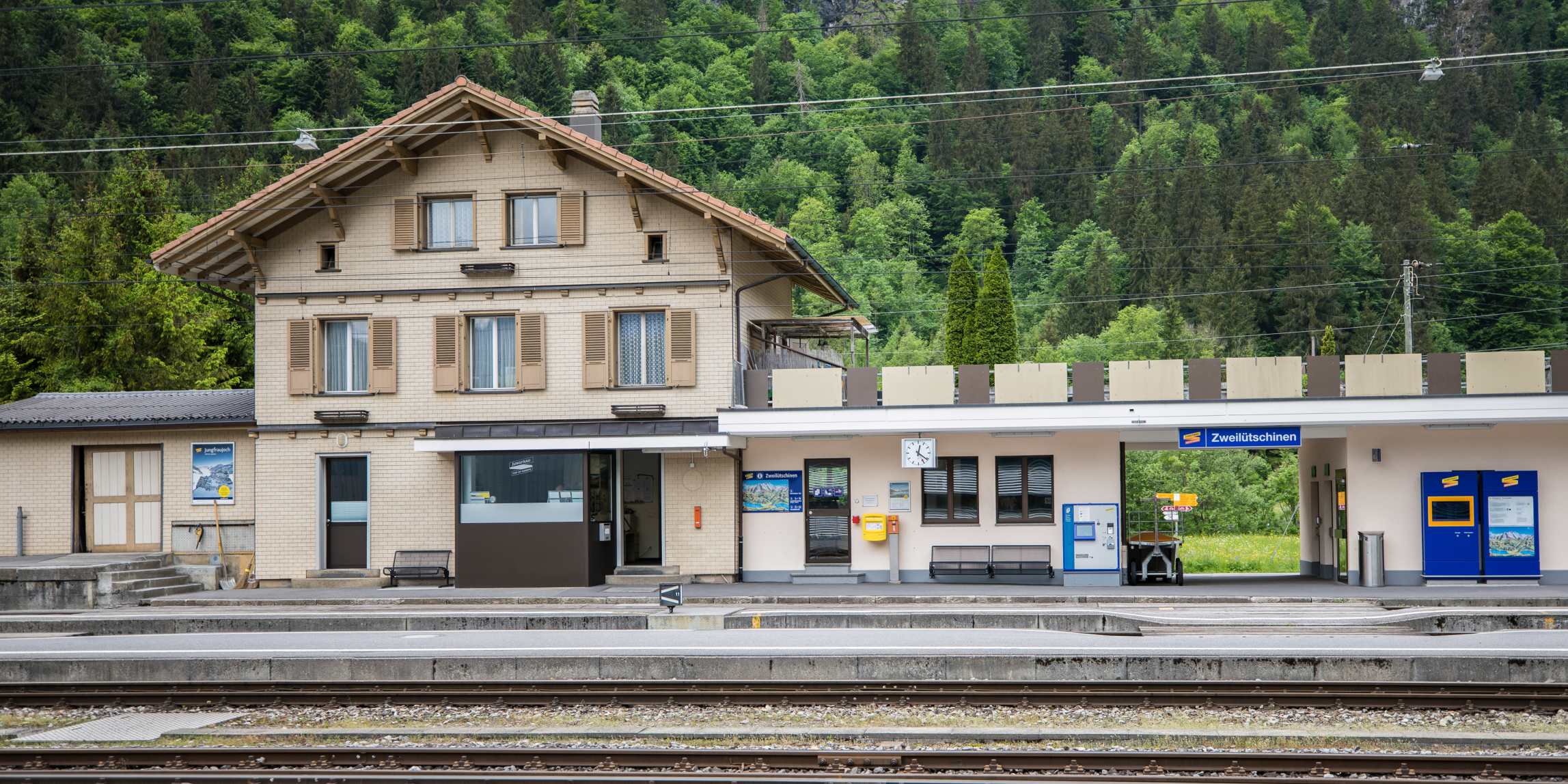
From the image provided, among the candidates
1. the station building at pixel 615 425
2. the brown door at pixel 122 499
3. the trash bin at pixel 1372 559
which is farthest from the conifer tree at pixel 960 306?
the brown door at pixel 122 499

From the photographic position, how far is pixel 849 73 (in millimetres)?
104812

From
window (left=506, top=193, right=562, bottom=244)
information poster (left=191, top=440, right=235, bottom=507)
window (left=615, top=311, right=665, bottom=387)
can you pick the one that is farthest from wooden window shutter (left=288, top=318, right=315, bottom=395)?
window (left=615, top=311, right=665, bottom=387)

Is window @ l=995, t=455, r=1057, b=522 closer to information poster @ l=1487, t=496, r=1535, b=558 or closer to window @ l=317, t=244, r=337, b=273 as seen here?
information poster @ l=1487, t=496, r=1535, b=558

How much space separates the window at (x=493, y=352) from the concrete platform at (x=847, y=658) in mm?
9700

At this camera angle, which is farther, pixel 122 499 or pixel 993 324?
pixel 993 324

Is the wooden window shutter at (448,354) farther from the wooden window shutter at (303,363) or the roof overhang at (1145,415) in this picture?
the roof overhang at (1145,415)

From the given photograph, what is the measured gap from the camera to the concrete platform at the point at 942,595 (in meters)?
22.5

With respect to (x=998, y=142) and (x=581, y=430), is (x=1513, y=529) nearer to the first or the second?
(x=581, y=430)

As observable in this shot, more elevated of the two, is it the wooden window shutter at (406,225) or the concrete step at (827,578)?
the wooden window shutter at (406,225)

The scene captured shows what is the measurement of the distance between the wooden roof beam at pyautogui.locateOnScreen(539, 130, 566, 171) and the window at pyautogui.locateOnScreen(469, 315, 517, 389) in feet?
10.7

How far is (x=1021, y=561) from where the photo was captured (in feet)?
85.4

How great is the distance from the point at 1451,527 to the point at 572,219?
Result: 1775 centimetres

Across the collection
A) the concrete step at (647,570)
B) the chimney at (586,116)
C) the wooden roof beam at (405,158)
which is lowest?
the concrete step at (647,570)

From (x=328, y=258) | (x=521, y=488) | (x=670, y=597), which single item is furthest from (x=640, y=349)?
(x=670, y=597)
